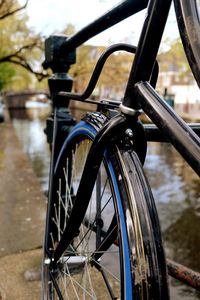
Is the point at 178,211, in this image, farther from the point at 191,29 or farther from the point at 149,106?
the point at 191,29

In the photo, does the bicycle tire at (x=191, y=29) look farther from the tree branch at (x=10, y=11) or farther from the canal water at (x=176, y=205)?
the tree branch at (x=10, y=11)

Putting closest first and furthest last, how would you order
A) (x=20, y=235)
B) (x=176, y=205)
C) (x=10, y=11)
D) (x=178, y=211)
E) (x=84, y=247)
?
(x=84, y=247) → (x=20, y=235) → (x=178, y=211) → (x=176, y=205) → (x=10, y=11)

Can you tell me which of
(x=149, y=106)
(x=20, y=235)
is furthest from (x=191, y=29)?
(x=20, y=235)

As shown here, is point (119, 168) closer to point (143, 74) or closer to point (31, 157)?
point (143, 74)

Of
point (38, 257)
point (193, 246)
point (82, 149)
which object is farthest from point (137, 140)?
point (193, 246)

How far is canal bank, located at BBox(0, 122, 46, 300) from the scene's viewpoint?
1730 millimetres

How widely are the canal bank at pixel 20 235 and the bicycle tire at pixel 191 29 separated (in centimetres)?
148

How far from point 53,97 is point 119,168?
119 centimetres

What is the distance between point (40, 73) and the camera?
16844 millimetres

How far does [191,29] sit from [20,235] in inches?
81.8

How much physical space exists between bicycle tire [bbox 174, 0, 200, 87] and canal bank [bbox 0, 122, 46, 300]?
148 cm

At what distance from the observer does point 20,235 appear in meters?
2.36

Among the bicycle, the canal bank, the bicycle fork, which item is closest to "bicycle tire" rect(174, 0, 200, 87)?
the bicycle

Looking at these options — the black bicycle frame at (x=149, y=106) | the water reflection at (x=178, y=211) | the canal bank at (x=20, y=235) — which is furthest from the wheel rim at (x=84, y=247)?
the water reflection at (x=178, y=211)
